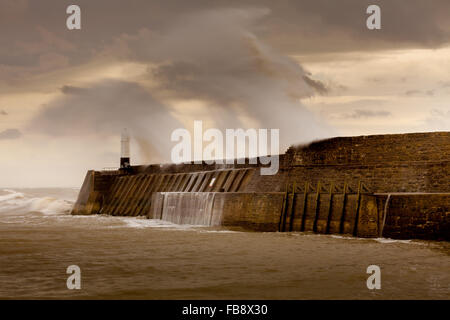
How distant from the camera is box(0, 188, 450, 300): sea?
36.1ft

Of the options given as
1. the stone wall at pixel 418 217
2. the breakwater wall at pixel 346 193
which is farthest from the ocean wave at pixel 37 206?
the stone wall at pixel 418 217

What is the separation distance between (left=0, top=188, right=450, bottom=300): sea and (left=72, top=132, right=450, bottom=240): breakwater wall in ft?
2.19

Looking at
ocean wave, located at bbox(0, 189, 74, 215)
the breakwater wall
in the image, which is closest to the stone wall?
the breakwater wall

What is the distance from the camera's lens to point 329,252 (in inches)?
639

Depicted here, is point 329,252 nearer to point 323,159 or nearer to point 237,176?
point 323,159

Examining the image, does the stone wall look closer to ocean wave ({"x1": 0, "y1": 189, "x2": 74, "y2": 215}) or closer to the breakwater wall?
the breakwater wall
